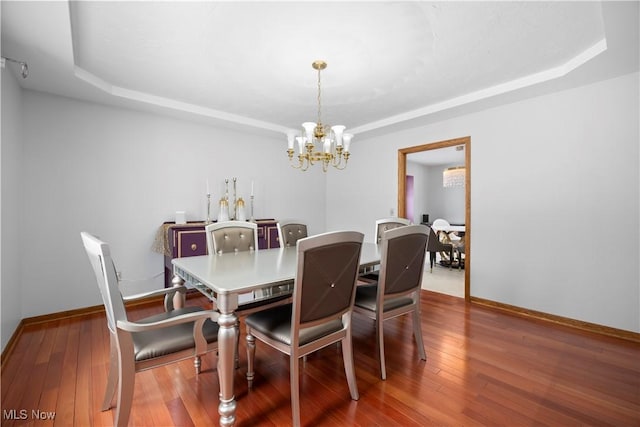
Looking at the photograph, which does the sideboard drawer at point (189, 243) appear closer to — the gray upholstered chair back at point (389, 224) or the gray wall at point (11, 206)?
the gray wall at point (11, 206)

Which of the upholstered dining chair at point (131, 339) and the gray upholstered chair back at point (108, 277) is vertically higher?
the gray upholstered chair back at point (108, 277)

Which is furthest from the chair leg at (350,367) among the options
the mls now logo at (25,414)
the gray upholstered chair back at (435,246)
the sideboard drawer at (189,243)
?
the gray upholstered chair back at (435,246)

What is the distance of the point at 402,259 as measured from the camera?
1923 millimetres

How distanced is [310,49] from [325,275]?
5.78 ft

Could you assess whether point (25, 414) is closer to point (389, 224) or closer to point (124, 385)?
point (124, 385)

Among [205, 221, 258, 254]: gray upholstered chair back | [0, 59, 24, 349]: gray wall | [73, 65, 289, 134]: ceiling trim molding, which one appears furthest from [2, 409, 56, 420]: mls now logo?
[73, 65, 289, 134]: ceiling trim molding

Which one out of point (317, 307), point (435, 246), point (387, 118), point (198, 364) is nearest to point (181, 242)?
point (198, 364)

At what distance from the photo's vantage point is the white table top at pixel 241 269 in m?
1.51

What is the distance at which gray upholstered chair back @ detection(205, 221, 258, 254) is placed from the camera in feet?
8.23

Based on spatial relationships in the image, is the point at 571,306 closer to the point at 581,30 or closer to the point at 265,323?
the point at 581,30

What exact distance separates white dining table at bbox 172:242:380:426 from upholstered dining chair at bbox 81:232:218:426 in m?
0.14

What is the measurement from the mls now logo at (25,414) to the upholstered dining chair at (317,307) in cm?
112

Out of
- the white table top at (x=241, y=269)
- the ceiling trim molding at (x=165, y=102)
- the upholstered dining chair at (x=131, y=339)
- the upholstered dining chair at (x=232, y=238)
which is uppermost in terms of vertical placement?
the ceiling trim molding at (x=165, y=102)

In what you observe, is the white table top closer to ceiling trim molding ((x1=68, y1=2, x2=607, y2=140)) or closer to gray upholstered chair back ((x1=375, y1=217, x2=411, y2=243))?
gray upholstered chair back ((x1=375, y1=217, x2=411, y2=243))
